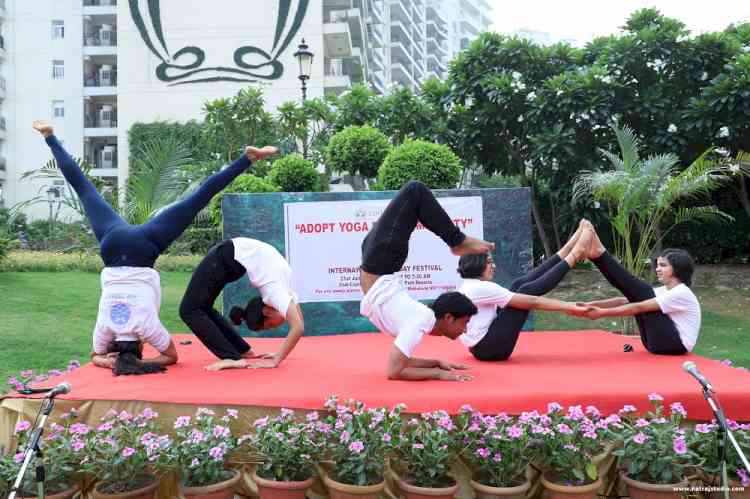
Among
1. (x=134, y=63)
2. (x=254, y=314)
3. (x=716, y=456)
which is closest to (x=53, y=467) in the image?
(x=254, y=314)

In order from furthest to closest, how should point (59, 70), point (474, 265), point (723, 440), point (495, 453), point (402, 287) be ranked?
point (59, 70)
point (474, 265)
point (402, 287)
point (495, 453)
point (723, 440)

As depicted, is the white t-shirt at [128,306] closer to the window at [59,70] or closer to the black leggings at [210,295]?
the black leggings at [210,295]

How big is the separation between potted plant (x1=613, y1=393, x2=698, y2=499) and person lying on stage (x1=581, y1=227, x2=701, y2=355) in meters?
1.48

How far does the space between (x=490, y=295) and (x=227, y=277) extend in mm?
1801

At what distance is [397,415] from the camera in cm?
267

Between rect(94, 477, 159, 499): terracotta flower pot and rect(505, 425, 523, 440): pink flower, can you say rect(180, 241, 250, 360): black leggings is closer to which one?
rect(94, 477, 159, 499): terracotta flower pot

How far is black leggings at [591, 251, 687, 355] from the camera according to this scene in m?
4.14

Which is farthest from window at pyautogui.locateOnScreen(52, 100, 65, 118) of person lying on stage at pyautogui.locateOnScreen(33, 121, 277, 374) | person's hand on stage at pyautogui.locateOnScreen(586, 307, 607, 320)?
person's hand on stage at pyautogui.locateOnScreen(586, 307, 607, 320)

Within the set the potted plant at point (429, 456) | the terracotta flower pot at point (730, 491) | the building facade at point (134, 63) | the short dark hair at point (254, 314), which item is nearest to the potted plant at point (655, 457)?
the terracotta flower pot at point (730, 491)

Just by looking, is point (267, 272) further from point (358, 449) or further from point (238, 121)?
point (238, 121)

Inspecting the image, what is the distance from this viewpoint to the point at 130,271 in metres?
3.74

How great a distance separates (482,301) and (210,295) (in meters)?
1.85

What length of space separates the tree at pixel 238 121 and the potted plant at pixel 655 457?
8888 millimetres

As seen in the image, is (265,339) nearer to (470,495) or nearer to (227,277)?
(227,277)
